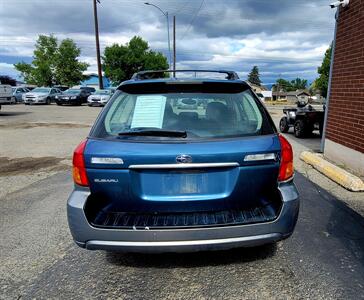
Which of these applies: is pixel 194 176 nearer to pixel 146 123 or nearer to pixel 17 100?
pixel 146 123

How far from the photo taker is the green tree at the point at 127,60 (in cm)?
5378

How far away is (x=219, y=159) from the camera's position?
8.32ft

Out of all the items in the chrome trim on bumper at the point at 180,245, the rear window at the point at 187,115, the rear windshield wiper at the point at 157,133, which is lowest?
the chrome trim on bumper at the point at 180,245

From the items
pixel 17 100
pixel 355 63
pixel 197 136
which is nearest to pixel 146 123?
pixel 197 136

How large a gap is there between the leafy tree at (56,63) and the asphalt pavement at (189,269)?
5175 cm

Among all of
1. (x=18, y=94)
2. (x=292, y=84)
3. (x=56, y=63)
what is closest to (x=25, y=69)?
(x=56, y=63)

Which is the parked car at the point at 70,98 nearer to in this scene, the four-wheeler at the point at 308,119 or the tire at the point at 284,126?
the tire at the point at 284,126

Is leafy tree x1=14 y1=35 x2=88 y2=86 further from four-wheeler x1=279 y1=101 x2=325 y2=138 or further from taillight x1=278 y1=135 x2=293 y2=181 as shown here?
taillight x1=278 y1=135 x2=293 y2=181

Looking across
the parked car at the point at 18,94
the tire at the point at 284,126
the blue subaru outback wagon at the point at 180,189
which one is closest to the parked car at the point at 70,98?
the parked car at the point at 18,94

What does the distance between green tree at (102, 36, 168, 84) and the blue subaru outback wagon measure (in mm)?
52560

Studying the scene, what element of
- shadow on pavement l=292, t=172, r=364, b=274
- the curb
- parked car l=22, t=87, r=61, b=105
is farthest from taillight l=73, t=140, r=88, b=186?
parked car l=22, t=87, r=61, b=105

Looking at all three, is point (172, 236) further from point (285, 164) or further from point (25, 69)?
point (25, 69)

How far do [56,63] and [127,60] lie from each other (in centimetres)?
1076

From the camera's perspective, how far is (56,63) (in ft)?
171
